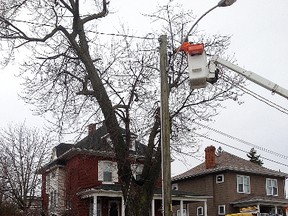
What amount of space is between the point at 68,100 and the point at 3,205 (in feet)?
38.7

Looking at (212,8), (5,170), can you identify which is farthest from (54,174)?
(212,8)

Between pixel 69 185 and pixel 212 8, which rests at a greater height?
pixel 212 8

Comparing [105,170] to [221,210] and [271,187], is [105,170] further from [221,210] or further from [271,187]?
[271,187]

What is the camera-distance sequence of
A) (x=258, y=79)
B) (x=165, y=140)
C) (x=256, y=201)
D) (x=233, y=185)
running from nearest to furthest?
1. (x=165, y=140)
2. (x=258, y=79)
3. (x=256, y=201)
4. (x=233, y=185)

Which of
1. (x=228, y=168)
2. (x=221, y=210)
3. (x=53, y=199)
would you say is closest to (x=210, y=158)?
(x=228, y=168)

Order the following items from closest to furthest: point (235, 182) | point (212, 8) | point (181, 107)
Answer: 1. point (212, 8)
2. point (181, 107)
3. point (235, 182)

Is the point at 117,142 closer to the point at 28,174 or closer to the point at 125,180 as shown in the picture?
the point at 125,180

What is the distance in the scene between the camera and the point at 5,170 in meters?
30.1

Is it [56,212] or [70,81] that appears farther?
[56,212]

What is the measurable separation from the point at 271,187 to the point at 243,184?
3.77 metres

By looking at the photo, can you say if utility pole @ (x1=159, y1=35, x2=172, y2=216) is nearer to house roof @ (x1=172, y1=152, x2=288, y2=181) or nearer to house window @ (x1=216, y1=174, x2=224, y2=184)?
house roof @ (x1=172, y1=152, x2=288, y2=181)

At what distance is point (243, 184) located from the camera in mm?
39906

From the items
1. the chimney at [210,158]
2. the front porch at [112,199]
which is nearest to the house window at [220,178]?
the chimney at [210,158]

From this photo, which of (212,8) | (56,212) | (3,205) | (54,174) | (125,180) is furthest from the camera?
(54,174)
